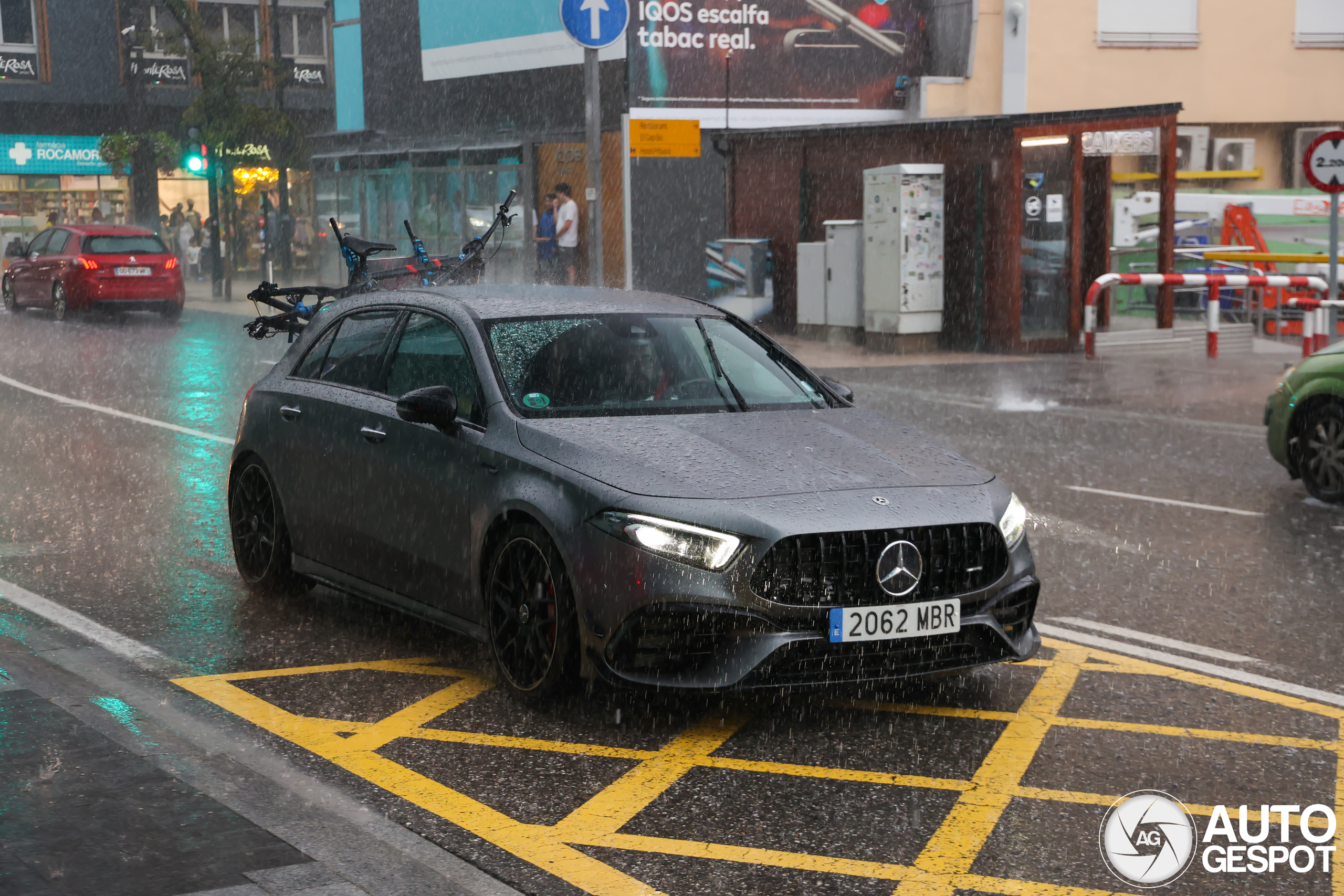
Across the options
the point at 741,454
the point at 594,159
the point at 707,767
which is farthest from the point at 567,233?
the point at 707,767

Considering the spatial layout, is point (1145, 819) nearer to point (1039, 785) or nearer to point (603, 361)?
point (1039, 785)

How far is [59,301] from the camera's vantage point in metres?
26.9

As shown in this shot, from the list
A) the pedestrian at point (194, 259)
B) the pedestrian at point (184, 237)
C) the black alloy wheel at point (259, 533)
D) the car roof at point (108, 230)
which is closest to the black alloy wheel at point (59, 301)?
the car roof at point (108, 230)

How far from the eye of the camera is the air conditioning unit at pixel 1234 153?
33.0 meters

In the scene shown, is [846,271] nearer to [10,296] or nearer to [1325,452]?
[1325,452]

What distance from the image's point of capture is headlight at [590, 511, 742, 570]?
5129mm

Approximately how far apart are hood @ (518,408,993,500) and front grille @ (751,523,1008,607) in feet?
0.77

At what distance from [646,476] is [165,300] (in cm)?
2278

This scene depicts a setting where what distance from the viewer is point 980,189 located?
2059 cm

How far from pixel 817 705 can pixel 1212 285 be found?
15511 millimetres

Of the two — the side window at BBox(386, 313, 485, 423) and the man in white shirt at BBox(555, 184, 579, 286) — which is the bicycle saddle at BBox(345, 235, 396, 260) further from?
the man in white shirt at BBox(555, 184, 579, 286)

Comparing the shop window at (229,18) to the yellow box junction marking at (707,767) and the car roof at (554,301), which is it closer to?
the car roof at (554,301)

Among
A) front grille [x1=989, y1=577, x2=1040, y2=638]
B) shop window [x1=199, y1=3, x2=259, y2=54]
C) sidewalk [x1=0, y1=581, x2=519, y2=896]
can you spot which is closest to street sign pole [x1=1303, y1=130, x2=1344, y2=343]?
front grille [x1=989, y1=577, x2=1040, y2=638]

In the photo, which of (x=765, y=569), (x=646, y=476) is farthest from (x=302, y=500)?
(x=765, y=569)
